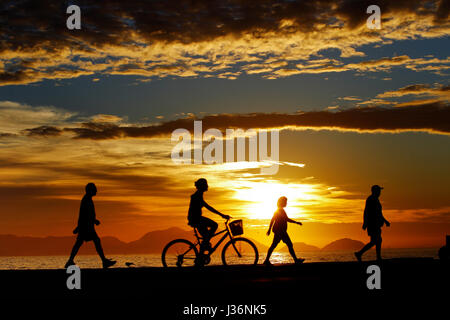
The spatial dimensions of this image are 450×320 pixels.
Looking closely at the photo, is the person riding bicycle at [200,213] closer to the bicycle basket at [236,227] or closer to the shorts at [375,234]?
the bicycle basket at [236,227]

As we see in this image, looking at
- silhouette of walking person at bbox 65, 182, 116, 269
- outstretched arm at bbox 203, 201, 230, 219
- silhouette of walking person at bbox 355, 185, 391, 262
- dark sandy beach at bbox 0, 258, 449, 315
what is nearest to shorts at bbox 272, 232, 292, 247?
dark sandy beach at bbox 0, 258, 449, 315

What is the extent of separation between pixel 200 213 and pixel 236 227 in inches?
62.7

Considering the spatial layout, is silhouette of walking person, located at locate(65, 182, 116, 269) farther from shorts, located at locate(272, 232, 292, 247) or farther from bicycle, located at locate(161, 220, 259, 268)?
shorts, located at locate(272, 232, 292, 247)

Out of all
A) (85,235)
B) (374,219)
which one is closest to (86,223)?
(85,235)

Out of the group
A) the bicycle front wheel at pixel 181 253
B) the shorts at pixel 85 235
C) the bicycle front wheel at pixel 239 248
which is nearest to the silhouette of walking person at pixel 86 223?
the shorts at pixel 85 235

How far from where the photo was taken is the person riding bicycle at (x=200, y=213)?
15711mm

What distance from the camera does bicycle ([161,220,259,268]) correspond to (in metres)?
16.4

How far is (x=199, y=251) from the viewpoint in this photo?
16.3 meters

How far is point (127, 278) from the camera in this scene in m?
14.5

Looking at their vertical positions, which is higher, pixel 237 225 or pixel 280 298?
pixel 237 225
